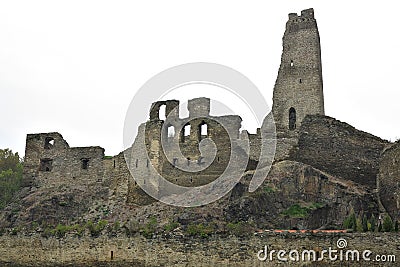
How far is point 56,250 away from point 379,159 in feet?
59.7

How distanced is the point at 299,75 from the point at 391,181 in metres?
14.3

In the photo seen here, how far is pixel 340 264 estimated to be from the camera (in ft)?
77.3

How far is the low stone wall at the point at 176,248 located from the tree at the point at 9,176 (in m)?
9.73

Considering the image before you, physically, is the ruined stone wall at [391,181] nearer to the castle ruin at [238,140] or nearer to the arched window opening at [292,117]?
the castle ruin at [238,140]

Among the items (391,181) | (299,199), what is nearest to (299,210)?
(299,199)

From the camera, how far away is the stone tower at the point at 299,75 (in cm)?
4156

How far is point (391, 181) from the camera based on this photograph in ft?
97.1

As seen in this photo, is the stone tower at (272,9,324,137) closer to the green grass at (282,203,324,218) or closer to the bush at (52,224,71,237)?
the green grass at (282,203,324,218)

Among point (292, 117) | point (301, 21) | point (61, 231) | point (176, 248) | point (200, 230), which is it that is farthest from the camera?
point (301, 21)

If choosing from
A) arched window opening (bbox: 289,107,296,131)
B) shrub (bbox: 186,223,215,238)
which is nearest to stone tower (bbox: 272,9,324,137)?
arched window opening (bbox: 289,107,296,131)

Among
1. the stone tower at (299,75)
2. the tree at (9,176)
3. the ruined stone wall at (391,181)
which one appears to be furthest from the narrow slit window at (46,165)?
the ruined stone wall at (391,181)

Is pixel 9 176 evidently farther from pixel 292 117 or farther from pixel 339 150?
pixel 339 150

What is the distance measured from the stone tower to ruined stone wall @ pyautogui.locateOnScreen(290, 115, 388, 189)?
4.82 meters

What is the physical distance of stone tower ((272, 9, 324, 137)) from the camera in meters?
41.6
